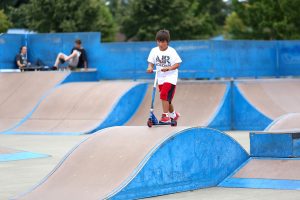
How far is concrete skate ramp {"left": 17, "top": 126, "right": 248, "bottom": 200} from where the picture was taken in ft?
29.6

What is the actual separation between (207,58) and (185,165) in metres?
13.7

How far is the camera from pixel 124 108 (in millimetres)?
21156

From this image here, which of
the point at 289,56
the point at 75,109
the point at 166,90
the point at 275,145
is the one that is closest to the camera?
the point at 275,145

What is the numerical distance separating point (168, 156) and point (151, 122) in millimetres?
1121

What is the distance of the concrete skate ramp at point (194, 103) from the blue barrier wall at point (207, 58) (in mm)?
1863

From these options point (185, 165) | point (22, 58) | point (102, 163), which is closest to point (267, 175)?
point (185, 165)

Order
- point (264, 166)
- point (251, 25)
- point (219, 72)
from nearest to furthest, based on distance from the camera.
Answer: point (264, 166), point (219, 72), point (251, 25)

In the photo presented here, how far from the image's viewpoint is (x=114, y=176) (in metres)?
9.11

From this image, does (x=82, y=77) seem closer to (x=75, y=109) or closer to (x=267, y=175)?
(x=75, y=109)

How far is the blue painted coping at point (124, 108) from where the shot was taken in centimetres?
2042

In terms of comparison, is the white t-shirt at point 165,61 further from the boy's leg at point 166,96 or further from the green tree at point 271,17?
the green tree at point 271,17

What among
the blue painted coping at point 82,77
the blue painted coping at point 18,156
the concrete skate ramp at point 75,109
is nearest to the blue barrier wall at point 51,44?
the blue painted coping at point 82,77

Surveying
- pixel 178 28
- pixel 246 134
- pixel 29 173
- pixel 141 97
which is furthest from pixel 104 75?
pixel 178 28

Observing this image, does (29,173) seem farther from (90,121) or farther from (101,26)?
(101,26)
